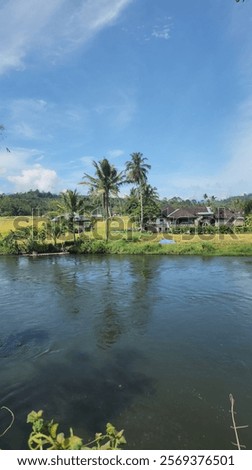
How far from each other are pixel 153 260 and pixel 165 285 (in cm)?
925

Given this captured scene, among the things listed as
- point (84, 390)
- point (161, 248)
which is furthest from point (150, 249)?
point (84, 390)

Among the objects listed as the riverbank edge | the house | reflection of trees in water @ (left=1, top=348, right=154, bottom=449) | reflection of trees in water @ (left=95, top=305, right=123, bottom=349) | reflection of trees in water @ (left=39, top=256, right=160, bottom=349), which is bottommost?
reflection of trees in water @ (left=1, top=348, right=154, bottom=449)

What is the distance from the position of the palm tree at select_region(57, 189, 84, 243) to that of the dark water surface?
581 inches

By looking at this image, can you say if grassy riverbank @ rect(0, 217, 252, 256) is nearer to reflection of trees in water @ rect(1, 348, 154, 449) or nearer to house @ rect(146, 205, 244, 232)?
house @ rect(146, 205, 244, 232)

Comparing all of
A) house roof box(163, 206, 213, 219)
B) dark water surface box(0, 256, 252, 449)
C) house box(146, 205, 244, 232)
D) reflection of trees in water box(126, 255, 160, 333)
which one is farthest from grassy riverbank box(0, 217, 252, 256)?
house roof box(163, 206, 213, 219)

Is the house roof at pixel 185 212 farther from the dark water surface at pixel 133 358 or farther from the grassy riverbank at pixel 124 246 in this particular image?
the dark water surface at pixel 133 358

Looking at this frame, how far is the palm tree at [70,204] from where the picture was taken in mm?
33884

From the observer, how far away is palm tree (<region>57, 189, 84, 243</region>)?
3388 cm

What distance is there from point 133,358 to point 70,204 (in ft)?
84.3

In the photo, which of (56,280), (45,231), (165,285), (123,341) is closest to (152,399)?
(123,341)

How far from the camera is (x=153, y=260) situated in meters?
29.2

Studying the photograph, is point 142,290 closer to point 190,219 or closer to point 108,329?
point 108,329

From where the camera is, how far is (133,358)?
1023 centimetres

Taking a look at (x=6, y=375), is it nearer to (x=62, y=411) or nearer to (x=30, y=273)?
(x=62, y=411)
